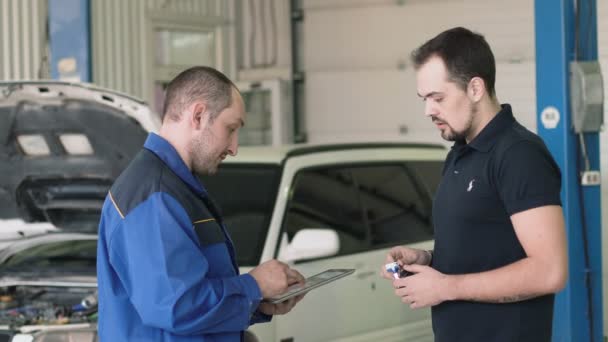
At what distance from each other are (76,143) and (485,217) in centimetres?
285

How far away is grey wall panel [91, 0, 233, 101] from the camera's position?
838 centimetres

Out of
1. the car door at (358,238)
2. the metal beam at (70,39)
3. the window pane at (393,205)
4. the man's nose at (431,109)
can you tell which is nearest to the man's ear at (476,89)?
the man's nose at (431,109)

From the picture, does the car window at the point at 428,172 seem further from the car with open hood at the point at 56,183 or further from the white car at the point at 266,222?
the car with open hood at the point at 56,183

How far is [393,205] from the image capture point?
17.7 ft

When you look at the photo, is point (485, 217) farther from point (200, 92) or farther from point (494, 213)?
point (200, 92)

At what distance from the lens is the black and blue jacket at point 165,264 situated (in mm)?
2389

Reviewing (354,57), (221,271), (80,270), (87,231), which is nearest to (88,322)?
(80,270)

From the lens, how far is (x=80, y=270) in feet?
15.1

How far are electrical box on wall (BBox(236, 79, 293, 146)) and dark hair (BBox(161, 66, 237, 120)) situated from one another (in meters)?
7.63

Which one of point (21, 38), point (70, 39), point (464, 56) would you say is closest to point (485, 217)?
point (464, 56)

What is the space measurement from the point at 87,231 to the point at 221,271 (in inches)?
104

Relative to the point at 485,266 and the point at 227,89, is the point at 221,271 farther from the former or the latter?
the point at 485,266

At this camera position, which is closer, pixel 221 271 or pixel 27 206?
pixel 221 271

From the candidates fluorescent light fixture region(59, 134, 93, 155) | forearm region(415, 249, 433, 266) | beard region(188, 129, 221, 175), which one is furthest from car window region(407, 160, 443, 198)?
beard region(188, 129, 221, 175)
